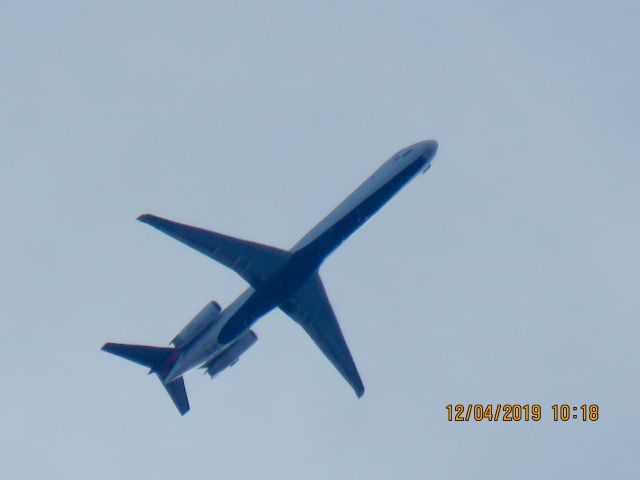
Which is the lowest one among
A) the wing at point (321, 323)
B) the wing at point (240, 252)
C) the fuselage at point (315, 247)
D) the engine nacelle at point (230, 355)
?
the wing at point (321, 323)

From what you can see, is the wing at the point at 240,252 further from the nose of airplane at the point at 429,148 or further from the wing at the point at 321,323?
the nose of airplane at the point at 429,148

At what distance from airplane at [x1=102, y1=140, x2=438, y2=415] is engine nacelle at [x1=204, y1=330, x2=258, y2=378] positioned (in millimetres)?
41

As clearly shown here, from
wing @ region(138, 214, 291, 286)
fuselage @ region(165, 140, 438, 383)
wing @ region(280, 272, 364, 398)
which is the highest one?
wing @ region(138, 214, 291, 286)

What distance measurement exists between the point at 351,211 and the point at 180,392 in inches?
799

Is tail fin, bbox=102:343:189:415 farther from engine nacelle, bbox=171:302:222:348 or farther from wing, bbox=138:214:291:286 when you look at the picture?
wing, bbox=138:214:291:286

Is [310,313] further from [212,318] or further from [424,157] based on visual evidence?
[424,157]

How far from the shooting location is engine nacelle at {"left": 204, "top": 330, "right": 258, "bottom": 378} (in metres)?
69.4

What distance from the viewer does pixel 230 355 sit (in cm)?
6938

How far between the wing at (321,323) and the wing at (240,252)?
425 centimetres

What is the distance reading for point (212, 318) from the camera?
2709 inches

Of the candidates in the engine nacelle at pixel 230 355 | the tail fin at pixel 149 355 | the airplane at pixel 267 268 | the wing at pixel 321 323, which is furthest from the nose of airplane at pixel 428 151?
the tail fin at pixel 149 355

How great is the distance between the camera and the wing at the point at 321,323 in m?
70.1

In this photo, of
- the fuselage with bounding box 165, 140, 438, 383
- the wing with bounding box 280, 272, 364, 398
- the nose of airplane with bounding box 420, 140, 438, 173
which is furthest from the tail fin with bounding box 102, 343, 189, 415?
the nose of airplane with bounding box 420, 140, 438, 173

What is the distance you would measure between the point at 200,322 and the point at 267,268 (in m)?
7.10
